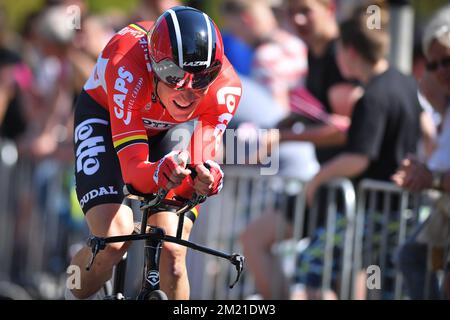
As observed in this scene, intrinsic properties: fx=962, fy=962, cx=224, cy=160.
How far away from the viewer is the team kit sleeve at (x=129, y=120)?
493 cm

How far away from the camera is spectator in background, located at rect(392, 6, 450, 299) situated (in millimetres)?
6410

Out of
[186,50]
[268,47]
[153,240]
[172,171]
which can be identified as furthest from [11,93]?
[172,171]

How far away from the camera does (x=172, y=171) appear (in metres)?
4.64

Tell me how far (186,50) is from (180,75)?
13 centimetres

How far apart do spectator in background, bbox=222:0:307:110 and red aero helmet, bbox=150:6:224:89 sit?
4.04m

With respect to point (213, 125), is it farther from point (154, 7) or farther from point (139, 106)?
point (154, 7)

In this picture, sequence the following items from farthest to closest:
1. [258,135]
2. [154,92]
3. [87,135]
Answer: [258,135]
[87,135]
[154,92]

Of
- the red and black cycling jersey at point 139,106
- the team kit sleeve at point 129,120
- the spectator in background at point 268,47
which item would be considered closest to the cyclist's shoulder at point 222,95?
the red and black cycling jersey at point 139,106

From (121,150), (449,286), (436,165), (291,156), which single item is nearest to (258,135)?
(291,156)

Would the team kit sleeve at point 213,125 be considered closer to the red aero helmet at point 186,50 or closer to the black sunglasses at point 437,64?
the red aero helmet at point 186,50

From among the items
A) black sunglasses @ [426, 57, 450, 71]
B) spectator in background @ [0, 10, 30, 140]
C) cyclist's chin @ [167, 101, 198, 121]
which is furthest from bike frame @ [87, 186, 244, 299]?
Answer: spectator in background @ [0, 10, 30, 140]

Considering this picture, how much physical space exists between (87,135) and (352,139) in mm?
2300
